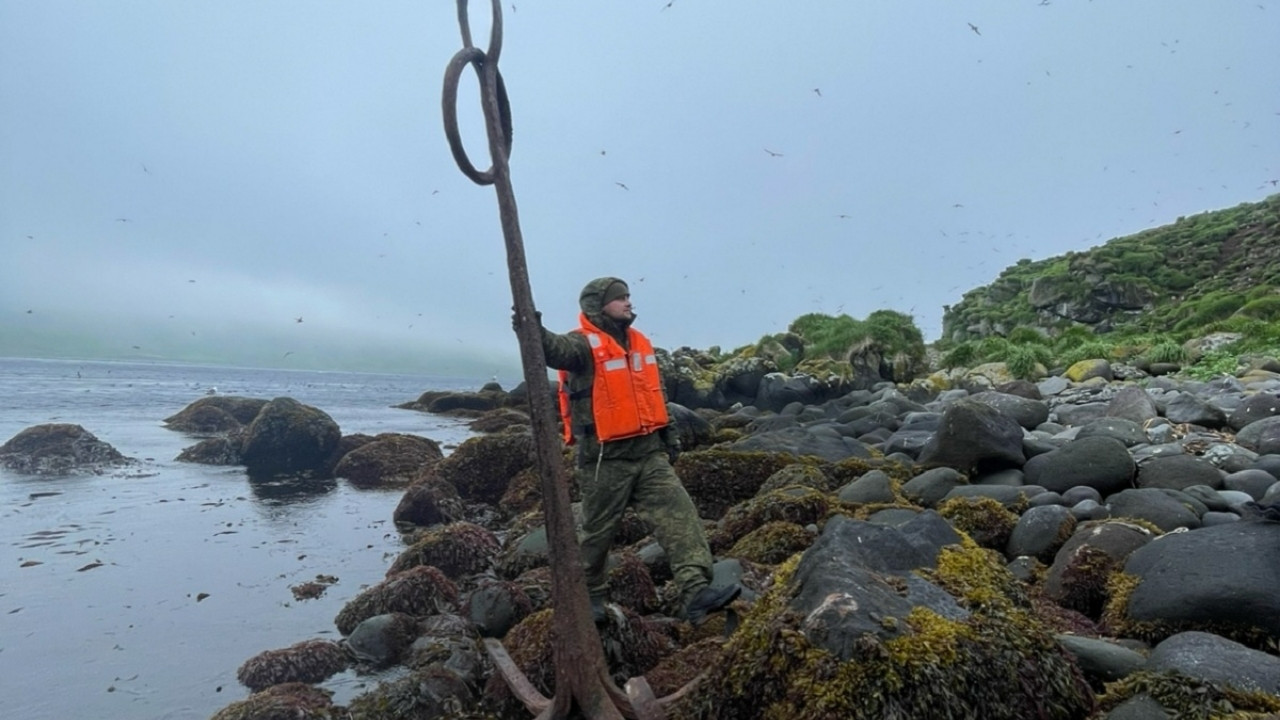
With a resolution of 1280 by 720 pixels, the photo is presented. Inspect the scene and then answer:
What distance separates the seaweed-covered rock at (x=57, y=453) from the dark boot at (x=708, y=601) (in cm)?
1446

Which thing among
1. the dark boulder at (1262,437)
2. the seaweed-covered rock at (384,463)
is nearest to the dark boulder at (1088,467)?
the dark boulder at (1262,437)

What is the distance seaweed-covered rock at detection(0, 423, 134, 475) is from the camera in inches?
579

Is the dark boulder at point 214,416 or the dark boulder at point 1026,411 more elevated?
the dark boulder at point 1026,411

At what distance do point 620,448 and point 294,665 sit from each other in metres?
2.91

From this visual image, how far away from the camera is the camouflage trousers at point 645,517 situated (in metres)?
5.19

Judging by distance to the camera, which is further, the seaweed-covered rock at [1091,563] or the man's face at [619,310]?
the man's face at [619,310]

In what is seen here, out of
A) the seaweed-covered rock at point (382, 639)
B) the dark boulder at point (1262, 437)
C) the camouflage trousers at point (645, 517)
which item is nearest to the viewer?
the camouflage trousers at point (645, 517)

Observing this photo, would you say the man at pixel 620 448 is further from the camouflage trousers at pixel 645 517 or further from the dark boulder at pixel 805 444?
the dark boulder at pixel 805 444

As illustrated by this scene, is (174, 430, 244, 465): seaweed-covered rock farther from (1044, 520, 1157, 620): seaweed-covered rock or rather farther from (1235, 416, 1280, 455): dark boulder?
(1235, 416, 1280, 455): dark boulder

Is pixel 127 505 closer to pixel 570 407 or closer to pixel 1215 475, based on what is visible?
pixel 570 407

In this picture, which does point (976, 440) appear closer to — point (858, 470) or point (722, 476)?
point (858, 470)

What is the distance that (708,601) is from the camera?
5113 millimetres

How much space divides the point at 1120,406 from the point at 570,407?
362 inches

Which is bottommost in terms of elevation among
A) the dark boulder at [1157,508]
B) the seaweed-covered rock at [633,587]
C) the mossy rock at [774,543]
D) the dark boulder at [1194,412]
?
the seaweed-covered rock at [633,587]
